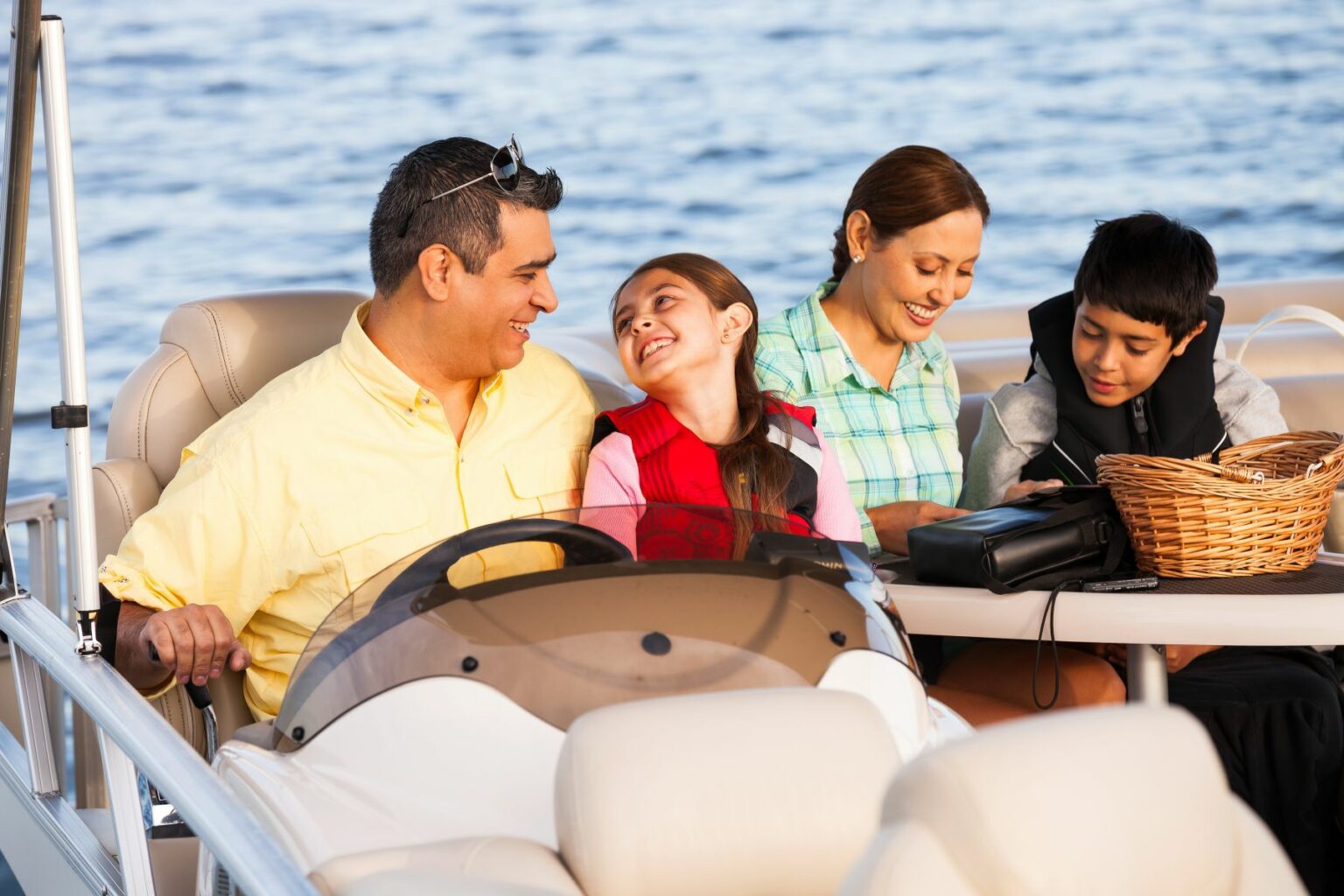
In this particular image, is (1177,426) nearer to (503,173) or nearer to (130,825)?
(503,173)

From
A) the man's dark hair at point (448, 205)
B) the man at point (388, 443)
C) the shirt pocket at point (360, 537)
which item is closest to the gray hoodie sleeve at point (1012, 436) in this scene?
the man at point (388, 443)

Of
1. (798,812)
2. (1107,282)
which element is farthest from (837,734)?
(1107,282)

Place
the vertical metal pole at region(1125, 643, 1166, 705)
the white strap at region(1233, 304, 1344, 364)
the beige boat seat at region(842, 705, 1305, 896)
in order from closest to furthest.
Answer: the beige boat seat at region(842, 705, 1305, 896) < the vertical metal pole at region(1125, 643, 1166, 705) < the white strap at region(1233, 304, 1344, 364)

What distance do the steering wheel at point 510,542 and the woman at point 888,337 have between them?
89cm

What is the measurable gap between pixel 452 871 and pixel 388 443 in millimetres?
947

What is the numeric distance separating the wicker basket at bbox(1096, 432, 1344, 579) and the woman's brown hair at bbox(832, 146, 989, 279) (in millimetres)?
556

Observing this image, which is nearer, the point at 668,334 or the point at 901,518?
the point at 668,334

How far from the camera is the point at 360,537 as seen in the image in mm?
1967

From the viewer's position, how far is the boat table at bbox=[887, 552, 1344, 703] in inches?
71.7

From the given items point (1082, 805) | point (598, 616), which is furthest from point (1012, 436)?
point (1082, 805)

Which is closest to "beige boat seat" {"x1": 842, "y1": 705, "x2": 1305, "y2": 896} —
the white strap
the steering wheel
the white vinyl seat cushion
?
the white vinyl seat cushion

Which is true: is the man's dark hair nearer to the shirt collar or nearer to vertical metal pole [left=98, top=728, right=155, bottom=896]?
the shirt collar

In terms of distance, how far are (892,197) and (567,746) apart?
1.47m

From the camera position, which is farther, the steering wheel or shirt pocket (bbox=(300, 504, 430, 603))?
shirt pocket (bbox=(300, 504, 430, 603))
